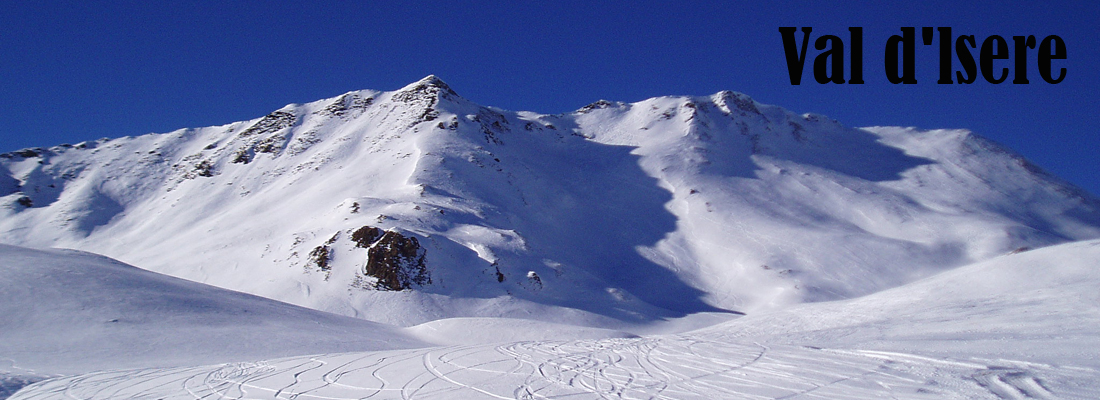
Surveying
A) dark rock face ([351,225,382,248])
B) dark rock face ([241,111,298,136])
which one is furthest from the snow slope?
dark rock face ([241,111,298,136])

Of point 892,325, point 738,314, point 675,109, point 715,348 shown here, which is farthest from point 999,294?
point 675,109

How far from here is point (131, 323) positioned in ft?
49.0

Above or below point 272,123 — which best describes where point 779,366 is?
below

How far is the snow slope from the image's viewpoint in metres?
6.94

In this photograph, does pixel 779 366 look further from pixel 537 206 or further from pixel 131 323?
pixel 537 206

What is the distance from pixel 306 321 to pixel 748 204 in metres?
40.9

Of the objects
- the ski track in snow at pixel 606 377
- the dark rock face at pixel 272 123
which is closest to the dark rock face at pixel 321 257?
the ski track in snow at pixel 606 377

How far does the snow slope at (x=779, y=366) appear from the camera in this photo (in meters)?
6.94

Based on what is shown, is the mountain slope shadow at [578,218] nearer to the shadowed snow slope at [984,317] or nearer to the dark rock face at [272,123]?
the shadowed snow slope at [984,317]

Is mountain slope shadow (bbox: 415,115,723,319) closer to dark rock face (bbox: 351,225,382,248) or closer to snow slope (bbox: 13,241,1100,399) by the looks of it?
dark rock face (bbox: 351,225,382,248)

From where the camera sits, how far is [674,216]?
49.6 metres

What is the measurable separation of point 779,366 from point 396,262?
85.7 ft

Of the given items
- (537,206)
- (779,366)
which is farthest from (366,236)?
(779,366)

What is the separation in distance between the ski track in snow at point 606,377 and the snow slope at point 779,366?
25mm
